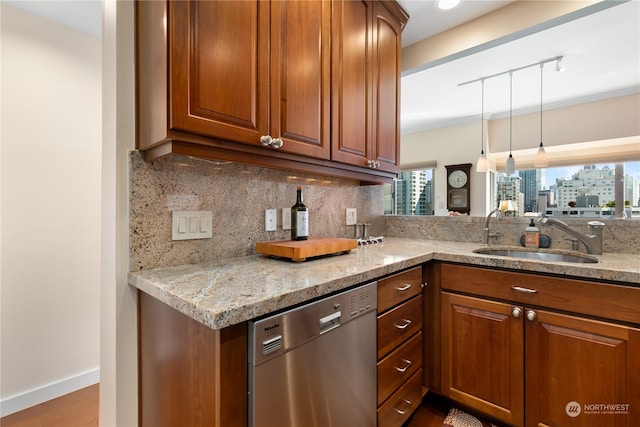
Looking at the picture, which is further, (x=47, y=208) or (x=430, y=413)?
(x=47, y=208)

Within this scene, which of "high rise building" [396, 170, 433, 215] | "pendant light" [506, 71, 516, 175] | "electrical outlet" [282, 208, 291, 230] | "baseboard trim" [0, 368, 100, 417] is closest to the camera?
"electrical outlet" [282, 208, 291, 230]

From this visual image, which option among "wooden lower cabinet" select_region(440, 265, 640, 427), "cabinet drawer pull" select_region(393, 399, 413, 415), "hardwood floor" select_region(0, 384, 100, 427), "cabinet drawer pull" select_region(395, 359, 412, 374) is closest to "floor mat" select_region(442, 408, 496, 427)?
"wooden lower cabinet" select_region(440, 265, 640, 427)

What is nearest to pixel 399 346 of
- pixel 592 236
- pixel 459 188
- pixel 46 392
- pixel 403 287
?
pixel 403 287

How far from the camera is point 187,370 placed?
0.80 metres

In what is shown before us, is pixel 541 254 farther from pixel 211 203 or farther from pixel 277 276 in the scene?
pixel 211 203

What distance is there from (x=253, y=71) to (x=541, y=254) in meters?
1.93

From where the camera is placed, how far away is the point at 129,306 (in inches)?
41.6

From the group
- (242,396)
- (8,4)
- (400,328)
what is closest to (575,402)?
(400,328)

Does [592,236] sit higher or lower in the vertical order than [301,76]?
lower

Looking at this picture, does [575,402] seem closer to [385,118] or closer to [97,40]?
[385,118]

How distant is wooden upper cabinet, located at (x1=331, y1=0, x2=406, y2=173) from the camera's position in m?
1.47

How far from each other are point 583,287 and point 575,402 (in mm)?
494

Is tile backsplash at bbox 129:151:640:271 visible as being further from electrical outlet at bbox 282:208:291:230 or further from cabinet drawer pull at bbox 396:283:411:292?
cabinet drawer pull at bbox 396:283:411:292

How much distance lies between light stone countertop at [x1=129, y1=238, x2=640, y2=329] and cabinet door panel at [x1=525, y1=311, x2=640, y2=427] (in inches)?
8.9
